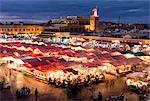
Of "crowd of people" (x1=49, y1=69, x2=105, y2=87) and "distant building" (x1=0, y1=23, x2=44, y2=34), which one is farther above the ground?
"distant building" (x1=0, y1=23, x2=44, y2=34)

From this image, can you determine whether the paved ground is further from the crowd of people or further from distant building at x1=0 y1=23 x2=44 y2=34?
distant building at x1=0 y1=23 x2=44 y2=34

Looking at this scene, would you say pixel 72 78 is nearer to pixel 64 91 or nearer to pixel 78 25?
pixel 64 91

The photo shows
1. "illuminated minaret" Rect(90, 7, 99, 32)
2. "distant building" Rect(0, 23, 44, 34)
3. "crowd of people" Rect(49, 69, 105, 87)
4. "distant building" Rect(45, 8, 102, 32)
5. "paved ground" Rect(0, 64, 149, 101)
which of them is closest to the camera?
"paved ground" Rect(0, 64, 149, 101)

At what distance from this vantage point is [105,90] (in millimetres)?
7383

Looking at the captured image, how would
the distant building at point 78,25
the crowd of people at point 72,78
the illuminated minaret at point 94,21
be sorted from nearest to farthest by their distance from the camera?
1. the crowd of people at point 72,78
2. the distant building at point 78,25
3. the illuminated minaret at point 94,21

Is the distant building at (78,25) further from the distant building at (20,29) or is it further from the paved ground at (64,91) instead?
the paved ground at (64,91)

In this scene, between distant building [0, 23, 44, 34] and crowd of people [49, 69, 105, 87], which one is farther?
distant building [0, 23, 44, 34]

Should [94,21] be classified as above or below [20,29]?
above

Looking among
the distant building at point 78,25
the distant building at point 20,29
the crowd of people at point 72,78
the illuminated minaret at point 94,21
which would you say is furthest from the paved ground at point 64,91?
the illuminated minaret at point 94,21

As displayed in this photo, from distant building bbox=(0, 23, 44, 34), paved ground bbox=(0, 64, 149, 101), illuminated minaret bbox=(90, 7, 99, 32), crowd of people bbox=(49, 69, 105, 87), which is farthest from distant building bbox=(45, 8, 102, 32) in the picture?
paved ground bbox=(0, 64, 149, 101)

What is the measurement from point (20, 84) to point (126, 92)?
2016mm

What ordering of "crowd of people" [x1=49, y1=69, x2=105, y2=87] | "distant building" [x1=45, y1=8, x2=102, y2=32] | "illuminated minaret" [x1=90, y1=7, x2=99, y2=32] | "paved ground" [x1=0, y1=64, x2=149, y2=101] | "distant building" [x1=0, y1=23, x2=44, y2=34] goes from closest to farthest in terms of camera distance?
"paved ground" [x1=0, y1=64, x2=149, y2=101]
"crowd of people" [x1=49, y1=69, x2=105, y2=87]
"distant building" [x1=0, y1=23, x2=44, y2=34]
"distant building" [x1=45, y1=8, x2=102, y2=32]
"illuminated minaret" [x1=90, y1=7, x2=99, y2=32]

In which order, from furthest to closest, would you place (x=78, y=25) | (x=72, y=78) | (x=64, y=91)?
(x=78, y=25) → (x=72, y=78) → (x=64, y=91)

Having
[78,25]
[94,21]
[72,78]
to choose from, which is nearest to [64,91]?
[72,78]
